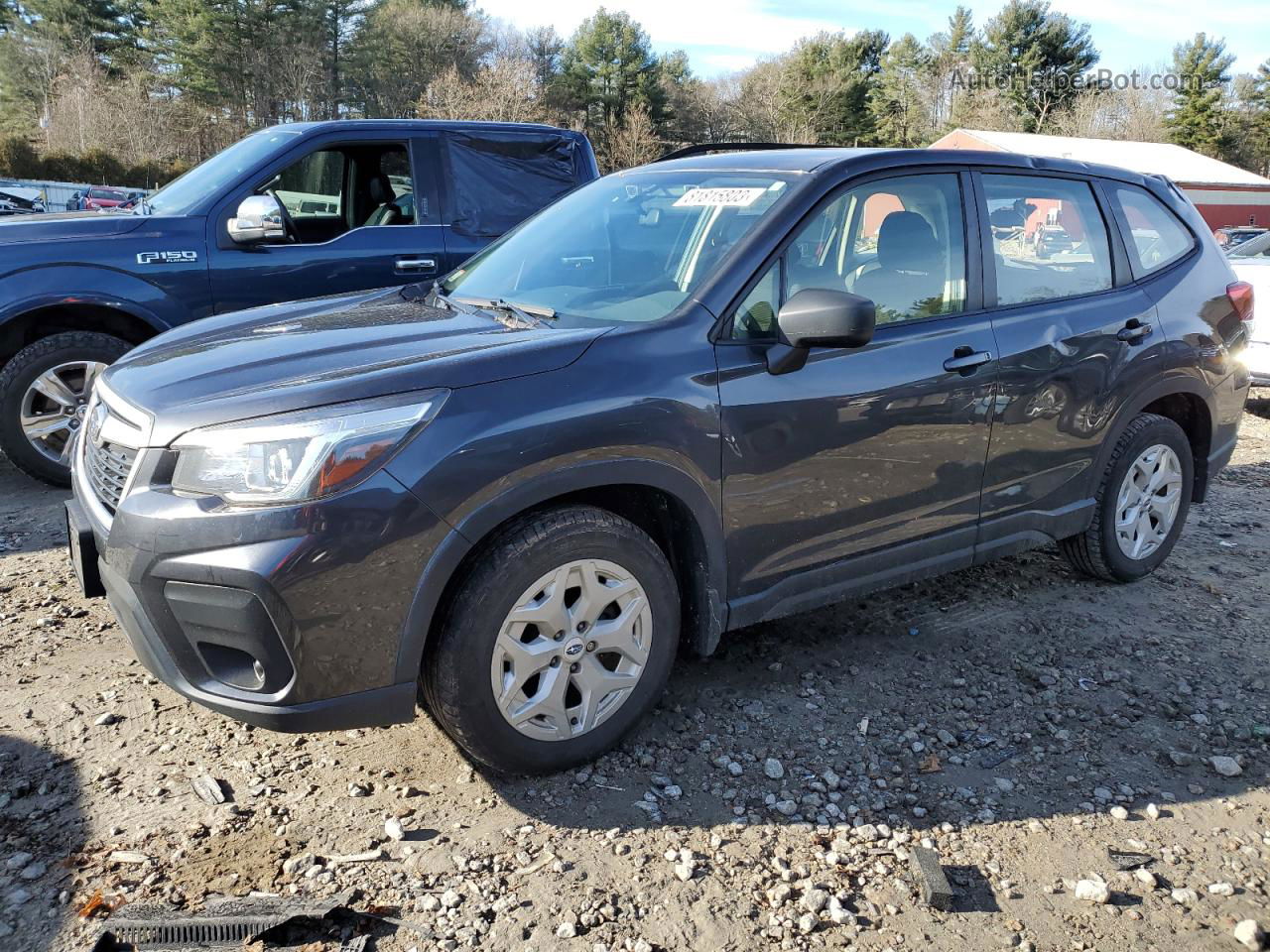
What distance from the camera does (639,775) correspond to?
120 inches

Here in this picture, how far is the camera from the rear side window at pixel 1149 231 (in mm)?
4355

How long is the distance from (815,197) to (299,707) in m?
2.24

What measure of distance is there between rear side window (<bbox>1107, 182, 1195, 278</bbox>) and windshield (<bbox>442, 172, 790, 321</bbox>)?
1904mm

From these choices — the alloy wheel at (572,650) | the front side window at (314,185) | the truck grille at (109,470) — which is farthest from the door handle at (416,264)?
the alloy wheel at (572,650)

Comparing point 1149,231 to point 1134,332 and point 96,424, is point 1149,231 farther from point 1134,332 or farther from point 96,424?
point 96,424

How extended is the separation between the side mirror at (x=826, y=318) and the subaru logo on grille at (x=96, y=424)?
206 centimetres

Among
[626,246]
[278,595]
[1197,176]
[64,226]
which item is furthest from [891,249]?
[1197,176]

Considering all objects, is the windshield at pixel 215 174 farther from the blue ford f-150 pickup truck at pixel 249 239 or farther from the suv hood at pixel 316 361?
the suv hood at pixel 316 361

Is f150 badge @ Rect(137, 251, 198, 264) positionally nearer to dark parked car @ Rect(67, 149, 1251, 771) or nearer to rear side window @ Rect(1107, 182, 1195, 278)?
dark parked car @ Rect(67, 149, 1251, 771)

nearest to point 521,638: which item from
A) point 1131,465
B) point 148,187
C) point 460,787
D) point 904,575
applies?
point 460,787

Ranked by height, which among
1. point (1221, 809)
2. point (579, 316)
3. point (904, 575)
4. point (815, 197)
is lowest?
point (1221, 809)

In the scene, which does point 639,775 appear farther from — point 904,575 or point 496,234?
point 496,234

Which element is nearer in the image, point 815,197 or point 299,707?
point 299,707

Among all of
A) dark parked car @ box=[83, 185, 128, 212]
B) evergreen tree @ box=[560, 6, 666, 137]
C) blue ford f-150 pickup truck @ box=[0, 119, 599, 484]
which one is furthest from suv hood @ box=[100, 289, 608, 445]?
evergreen tree @ box=[560, 6, 666, 137]
